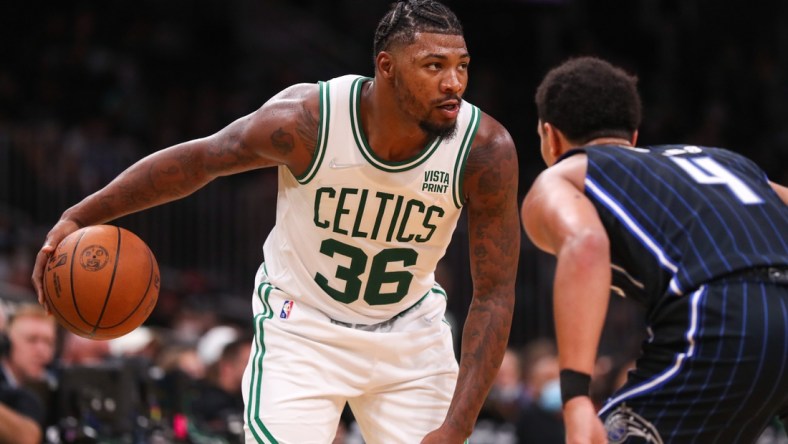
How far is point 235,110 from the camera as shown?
16.0 metres

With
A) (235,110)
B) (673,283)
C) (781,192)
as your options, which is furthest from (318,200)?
(235,110)

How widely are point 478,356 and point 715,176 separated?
133 cm

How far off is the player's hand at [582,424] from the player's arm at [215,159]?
1721 millimetres

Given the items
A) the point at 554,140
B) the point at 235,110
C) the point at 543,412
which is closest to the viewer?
the point at 554,140

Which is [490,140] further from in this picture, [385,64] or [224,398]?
[224,398]

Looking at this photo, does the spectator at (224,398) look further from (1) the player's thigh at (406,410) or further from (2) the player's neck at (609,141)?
(2) the player's neck at (609,141)

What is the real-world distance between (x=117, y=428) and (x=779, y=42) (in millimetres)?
12879

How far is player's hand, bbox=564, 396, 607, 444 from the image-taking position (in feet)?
11.2

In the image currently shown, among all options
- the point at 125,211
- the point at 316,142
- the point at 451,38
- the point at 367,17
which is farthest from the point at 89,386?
the point at 367,17

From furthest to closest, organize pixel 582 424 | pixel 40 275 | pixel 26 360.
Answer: pixel 26 360 → pixel 40 275 → pixel 582 424

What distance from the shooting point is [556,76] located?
4.56 metres

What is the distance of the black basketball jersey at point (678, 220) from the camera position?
12.0ft

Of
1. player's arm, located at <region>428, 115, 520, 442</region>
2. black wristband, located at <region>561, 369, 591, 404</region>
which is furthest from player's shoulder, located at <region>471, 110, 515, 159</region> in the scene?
black wristband, located at <region>561, 369, 591, 404</region>

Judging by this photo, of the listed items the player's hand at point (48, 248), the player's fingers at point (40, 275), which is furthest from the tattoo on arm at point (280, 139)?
the player's fingers at point (40, 275)
